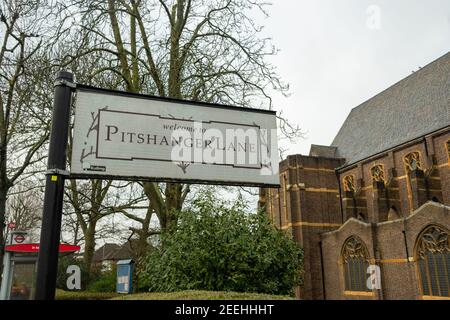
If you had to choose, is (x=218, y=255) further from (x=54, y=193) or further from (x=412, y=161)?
(x=412, y=161)

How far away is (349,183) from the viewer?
31.4m

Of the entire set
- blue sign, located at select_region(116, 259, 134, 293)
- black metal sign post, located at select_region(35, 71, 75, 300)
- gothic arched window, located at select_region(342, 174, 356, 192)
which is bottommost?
blue sign, located at select_region(116, 259, 134, 293)

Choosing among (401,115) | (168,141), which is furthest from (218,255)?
(401,115)

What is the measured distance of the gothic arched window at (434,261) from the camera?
65.7 ft

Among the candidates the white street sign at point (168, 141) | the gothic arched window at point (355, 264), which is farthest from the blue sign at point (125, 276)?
the gothic arched window at point (355, 264)

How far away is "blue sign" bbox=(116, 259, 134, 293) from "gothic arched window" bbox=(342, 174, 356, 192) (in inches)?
866

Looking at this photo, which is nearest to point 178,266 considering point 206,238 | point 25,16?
point 206,238

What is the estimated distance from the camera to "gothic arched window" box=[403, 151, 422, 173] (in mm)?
25867

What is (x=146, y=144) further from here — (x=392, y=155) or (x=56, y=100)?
(x=392, y=155)

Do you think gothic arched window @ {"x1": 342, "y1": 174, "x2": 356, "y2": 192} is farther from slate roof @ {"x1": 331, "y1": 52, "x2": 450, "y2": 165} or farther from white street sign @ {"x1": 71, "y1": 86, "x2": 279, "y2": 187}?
white street sign @ {"x1": 71, "y1": 86, "x2": 279, "y2": 187}

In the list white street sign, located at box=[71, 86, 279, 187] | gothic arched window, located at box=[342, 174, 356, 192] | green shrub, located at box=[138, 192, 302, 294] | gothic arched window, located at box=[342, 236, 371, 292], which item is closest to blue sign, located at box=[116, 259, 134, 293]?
green shrub, located at box=[138, 192, 302, 294]

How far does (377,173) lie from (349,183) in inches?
111

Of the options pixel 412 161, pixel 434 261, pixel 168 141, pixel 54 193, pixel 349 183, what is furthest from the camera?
pixel 349 183

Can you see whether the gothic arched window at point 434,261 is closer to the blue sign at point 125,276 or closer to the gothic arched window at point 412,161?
the gothic arched window at point 412,161
